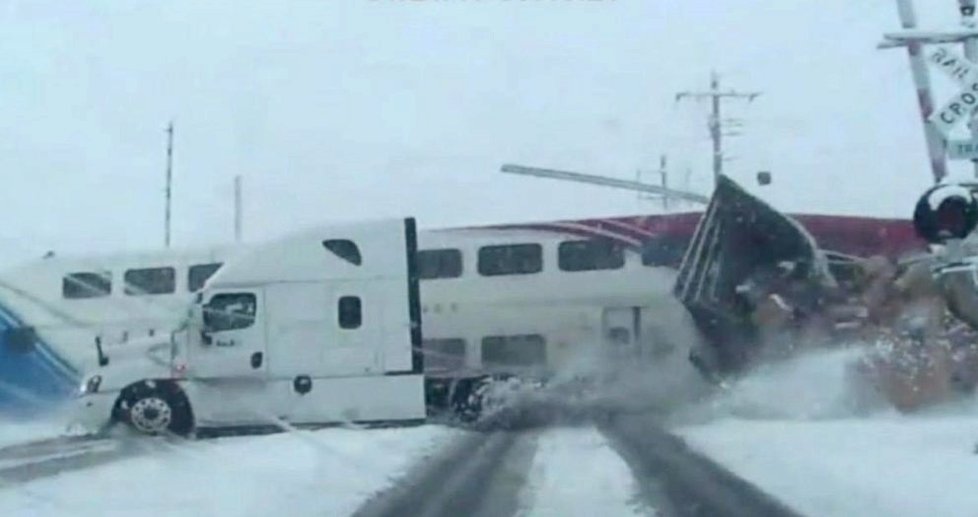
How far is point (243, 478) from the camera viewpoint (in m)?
13.9

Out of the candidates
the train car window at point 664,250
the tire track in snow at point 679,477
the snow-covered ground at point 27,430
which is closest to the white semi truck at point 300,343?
the snow-covered ground at point 27,430

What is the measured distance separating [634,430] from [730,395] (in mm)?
997

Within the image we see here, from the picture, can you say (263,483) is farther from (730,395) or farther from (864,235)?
(864,235)

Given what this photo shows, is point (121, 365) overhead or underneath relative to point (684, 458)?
overhead

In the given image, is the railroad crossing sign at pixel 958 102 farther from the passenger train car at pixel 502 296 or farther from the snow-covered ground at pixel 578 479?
the snow-covered ground at pixel 578 479

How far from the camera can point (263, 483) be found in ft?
44.9

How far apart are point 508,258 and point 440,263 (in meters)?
0.61

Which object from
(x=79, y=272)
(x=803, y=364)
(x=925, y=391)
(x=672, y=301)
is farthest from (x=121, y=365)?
(x=925, y=391)

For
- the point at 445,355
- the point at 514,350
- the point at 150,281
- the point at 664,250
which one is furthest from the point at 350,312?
the point at 664,250

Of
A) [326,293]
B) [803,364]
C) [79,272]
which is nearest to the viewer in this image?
[79,272]

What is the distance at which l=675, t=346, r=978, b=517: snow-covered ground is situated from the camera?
14.0 meters

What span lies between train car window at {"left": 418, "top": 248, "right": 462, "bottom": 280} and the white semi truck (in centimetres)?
10

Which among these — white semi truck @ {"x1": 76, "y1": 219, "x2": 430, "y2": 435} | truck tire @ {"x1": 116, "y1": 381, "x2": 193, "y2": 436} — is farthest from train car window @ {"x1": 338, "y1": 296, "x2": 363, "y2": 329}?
truck tire @ {"x1": 116, "y1": 381, "x2": 193, "y2": 436}

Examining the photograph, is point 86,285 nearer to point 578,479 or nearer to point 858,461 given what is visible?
point 578,479
